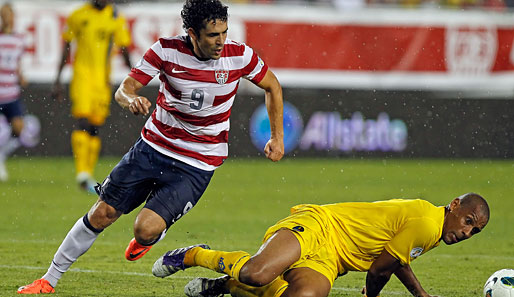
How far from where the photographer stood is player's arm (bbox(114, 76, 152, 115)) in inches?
205

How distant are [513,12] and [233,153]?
638 cm

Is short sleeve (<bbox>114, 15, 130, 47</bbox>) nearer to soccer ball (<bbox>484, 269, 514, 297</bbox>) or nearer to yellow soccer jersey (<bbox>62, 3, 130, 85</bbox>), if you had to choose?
yellow soccer jersey (<bbox>62, 3, 130, 85</bbox>)

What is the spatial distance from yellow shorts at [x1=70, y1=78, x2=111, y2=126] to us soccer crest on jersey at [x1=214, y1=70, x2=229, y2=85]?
243 inches

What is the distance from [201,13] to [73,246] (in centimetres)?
178

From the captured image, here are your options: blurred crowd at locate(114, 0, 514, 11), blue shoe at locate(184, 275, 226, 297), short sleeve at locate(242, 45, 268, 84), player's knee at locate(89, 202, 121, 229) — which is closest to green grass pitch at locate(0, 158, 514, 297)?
blue shoe at locate(184, 275, 226, 297)

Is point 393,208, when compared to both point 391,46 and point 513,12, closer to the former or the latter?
point 391,46

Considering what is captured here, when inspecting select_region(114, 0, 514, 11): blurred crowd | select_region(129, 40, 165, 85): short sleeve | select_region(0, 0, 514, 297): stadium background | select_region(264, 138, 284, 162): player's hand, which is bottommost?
select_region(0, 0, 514, 297): stadium background

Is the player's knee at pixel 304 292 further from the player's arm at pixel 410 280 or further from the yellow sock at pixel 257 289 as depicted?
the player's arm at pixel 410 280

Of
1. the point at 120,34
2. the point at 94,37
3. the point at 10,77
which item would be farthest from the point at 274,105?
the point at 10,77

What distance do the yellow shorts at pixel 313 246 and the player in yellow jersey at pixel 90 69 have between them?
6182mm

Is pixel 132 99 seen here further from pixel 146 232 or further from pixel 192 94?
pixel 146 232

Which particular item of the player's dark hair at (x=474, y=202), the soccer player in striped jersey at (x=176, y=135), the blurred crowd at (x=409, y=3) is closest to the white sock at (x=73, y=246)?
the soccer player in striped jersey at (x=176, y=135)


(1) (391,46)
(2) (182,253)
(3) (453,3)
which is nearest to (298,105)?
(1) (391,46)

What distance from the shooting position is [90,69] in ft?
40.1
